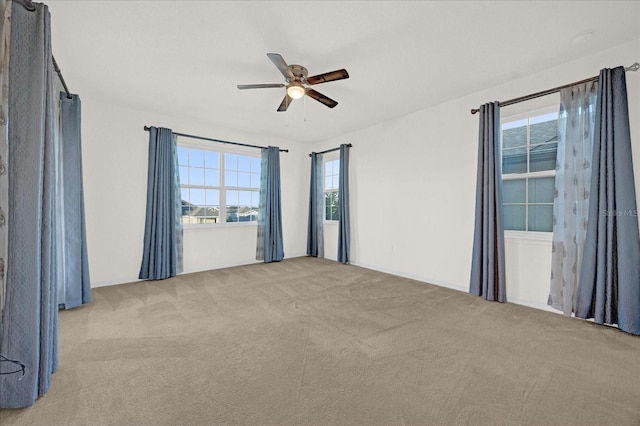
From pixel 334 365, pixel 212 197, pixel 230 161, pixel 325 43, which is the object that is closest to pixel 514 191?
pixel 325 43

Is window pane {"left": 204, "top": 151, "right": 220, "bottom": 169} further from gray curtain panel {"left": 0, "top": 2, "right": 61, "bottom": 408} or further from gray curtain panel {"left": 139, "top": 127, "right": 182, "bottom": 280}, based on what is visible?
gray curtain panel {"left": 0, "top": 2, "right": 61, "bottom": 408}

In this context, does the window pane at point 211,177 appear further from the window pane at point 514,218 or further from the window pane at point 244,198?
the window pane at point 514,218

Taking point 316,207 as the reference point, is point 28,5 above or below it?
above

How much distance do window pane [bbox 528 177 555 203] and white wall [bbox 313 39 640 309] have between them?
1.67 ft

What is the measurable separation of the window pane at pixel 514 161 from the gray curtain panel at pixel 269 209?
385 centimetres

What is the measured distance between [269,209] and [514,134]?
413cm

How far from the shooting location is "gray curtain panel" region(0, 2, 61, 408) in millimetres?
1484

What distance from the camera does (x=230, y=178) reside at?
511 cm

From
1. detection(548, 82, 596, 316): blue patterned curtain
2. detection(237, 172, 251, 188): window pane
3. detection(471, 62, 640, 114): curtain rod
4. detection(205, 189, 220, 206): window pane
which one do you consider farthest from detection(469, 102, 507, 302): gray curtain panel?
detection(205, 189, 220, 206): window pane

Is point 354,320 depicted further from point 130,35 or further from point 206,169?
point 206,169

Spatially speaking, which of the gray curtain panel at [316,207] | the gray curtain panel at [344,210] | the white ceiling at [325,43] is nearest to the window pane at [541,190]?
the white ceiling at [325,43]

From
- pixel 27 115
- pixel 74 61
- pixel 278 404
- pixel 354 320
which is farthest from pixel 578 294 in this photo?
pixel 74 61

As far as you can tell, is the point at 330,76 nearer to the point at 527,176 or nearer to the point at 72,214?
the point at 527,176

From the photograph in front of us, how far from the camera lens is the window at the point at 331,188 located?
5773 mm
